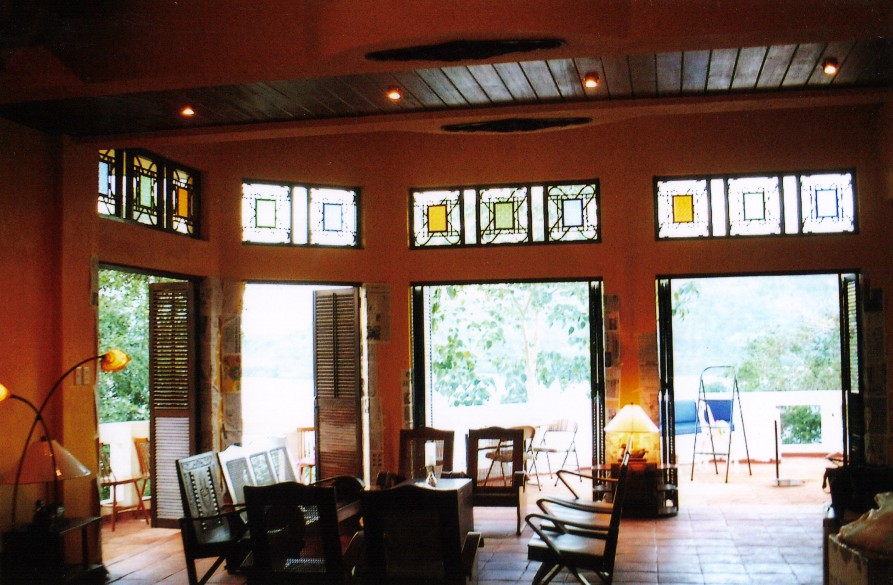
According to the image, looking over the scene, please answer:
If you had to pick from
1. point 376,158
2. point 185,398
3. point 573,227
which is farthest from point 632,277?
point 185,398

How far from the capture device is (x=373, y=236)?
362 inches

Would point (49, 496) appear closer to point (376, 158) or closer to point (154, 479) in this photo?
point (154, 479)

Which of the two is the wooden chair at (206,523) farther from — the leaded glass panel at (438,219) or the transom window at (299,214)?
the leaded glass panel at (438,219)

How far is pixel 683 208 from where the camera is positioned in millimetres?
8828

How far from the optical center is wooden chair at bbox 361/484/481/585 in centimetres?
434

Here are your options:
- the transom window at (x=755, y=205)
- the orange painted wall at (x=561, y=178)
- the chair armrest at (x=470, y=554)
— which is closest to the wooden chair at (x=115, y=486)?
the orange painted wall at (x=561, y=178)

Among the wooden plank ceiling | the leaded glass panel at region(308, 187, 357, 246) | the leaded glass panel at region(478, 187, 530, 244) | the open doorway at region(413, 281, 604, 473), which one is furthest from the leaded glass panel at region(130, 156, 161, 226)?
the open doorway at region(413, 281, 604, 473)

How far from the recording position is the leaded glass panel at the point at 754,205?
8.72 meters

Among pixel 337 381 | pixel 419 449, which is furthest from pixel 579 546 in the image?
pixel 337 381

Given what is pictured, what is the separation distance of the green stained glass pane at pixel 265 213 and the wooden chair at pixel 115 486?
2739mm

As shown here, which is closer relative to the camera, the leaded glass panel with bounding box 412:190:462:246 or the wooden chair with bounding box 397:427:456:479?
the wooden chair with bounding box 397:427:456:479

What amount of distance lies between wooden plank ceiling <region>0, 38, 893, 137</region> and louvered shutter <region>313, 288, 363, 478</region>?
116 inches

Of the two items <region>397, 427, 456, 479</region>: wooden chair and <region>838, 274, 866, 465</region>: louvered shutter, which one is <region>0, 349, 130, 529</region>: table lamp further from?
<region>838, 274, 866, 465</region>: louvered shutter

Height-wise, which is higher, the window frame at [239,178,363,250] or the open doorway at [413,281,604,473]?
the window frame at [239,178,363,250]
